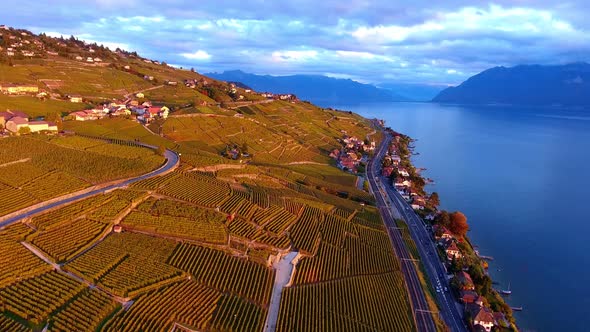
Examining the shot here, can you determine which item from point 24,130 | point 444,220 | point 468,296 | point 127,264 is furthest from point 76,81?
point 468,296

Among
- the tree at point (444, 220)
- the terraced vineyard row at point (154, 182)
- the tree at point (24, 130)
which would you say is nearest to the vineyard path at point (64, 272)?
the terraced vineyard row at point (154, 182)

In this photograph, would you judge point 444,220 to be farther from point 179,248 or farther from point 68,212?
point 68,212

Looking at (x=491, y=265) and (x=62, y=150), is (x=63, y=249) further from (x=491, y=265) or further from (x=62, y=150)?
(x=491, y=265)

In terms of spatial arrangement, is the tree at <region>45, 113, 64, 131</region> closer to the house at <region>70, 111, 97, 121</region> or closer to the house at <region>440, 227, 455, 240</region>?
the house at <region>70, 111, 97, 121</region>

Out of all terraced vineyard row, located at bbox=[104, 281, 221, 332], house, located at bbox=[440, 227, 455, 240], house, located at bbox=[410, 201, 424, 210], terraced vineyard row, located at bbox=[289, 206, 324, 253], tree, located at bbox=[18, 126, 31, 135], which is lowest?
house, located at bbox=[410, 201, 424, 210]

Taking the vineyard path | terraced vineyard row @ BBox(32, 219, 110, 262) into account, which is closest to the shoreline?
the vineyard path

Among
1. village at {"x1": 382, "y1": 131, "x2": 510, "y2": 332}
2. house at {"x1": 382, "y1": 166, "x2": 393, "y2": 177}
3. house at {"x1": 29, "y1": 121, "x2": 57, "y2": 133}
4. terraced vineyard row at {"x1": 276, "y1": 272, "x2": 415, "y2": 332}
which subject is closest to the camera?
terraced vineyard row at {"x1": 276, "y1": 272, "x2": 415, "y2": 332}

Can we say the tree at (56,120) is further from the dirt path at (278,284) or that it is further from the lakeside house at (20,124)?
the dirt path at (278,284)
